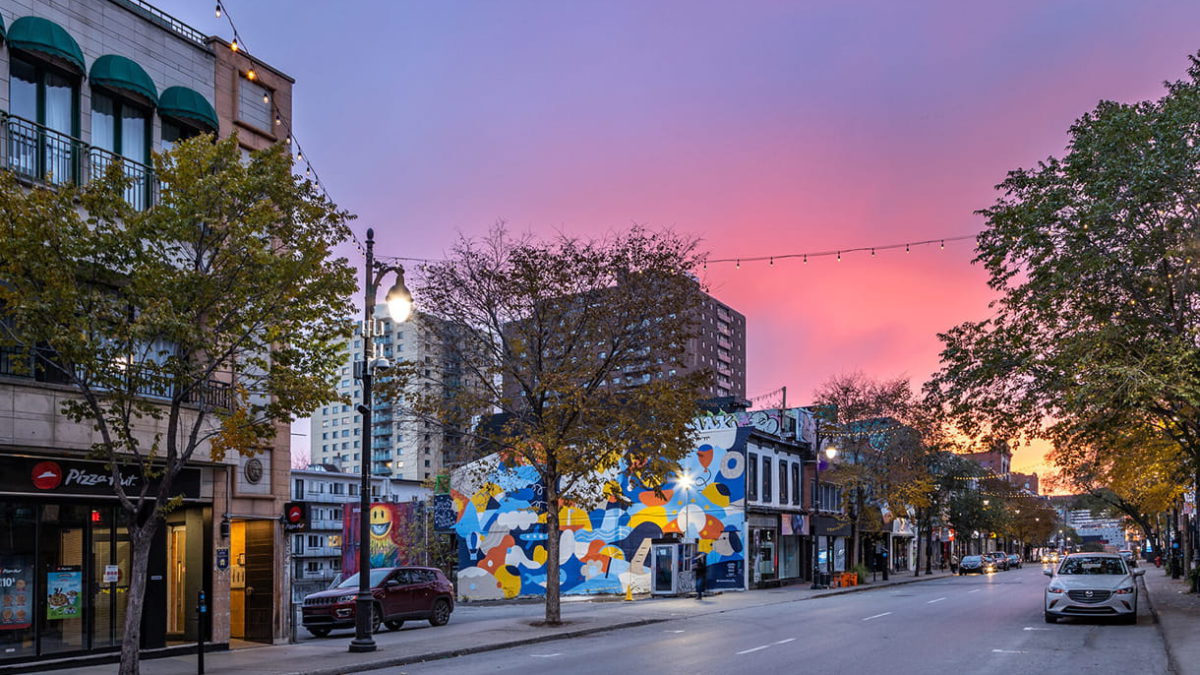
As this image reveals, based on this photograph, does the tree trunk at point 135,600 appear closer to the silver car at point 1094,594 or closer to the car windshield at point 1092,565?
the silver car at point 1094,594

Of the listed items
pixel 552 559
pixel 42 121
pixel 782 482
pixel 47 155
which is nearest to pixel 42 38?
pixel 42 121

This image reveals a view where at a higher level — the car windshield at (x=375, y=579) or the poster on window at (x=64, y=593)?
the poster on window at (x=64, y=593)

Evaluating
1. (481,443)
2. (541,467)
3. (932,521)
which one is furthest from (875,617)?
(932,521)

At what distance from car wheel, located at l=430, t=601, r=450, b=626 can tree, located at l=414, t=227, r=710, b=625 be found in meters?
3.20

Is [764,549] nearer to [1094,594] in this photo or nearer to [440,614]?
[440,614]

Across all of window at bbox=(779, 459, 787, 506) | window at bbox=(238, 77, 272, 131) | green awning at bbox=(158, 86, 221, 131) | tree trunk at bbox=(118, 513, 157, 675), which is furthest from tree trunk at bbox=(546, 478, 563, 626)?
window at bbox=(779, 459, 787, 506)

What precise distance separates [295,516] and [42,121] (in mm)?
9256

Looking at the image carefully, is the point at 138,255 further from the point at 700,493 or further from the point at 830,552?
the point at 830,552

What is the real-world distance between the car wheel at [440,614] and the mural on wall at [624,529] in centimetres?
1687

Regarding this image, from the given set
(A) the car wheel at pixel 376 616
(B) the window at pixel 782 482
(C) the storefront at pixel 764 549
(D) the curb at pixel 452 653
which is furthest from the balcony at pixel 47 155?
(B) the window at pixel 782 482

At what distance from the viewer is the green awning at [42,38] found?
1744cm

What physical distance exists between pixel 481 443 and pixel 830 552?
36726 mm

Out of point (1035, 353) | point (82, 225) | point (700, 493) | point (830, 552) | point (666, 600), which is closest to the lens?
point (82, 225)

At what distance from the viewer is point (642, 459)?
2684 centimetres
